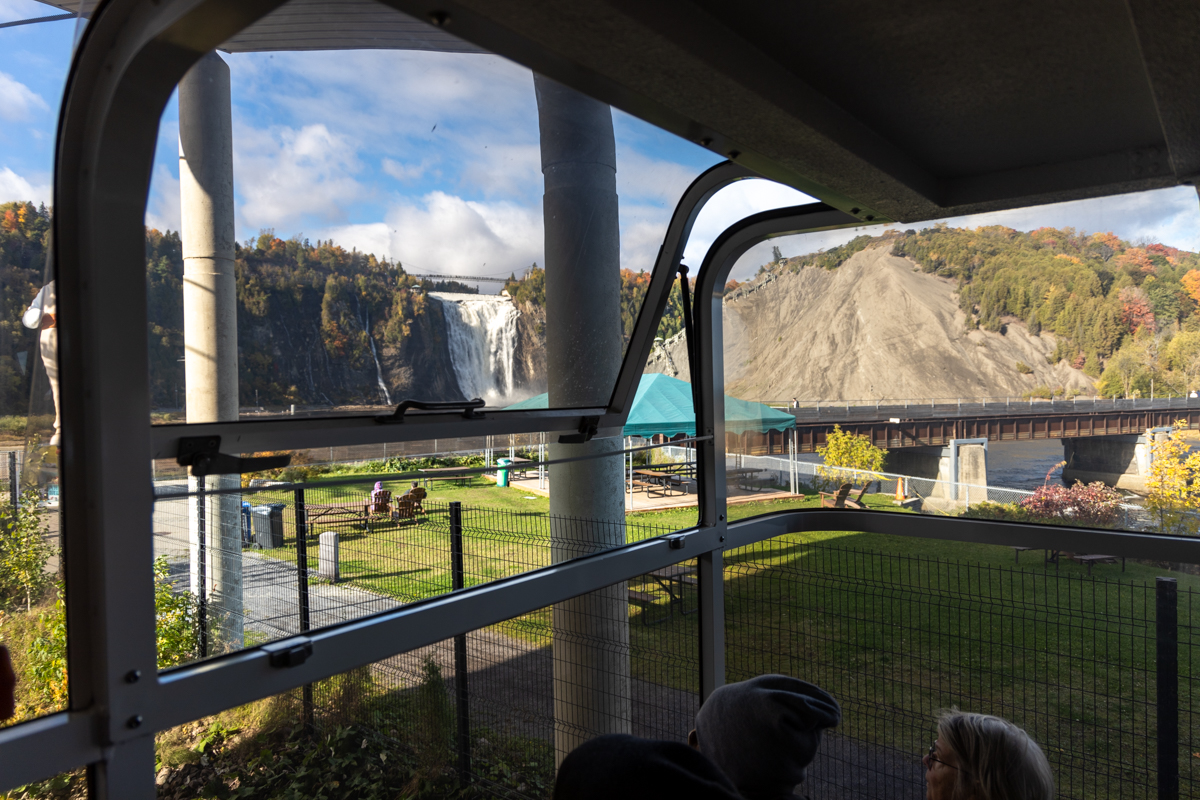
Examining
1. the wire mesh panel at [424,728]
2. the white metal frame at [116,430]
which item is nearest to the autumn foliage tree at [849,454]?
the wire mesh panel at [424,728]

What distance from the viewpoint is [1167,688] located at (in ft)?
8.66

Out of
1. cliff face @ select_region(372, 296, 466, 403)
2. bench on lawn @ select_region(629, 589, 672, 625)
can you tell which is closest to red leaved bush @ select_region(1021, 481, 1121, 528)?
bench on lawn @ select_region(629, 589, 672, 625)

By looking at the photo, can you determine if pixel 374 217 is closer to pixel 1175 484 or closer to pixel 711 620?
pixel 711 620

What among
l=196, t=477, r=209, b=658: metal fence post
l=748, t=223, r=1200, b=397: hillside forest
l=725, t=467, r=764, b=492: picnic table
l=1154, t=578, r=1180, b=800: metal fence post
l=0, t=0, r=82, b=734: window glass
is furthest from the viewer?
l=725, t=467, r=764, b=492: picnic table

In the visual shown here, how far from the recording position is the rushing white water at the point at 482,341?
223cm

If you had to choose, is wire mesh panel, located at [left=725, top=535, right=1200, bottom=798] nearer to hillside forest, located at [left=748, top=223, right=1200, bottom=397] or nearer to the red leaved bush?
the red leaved bush

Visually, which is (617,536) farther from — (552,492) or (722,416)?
(722,416)

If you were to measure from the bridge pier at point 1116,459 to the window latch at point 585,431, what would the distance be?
541 inches

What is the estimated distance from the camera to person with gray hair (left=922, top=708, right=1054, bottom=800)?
1.37 metres

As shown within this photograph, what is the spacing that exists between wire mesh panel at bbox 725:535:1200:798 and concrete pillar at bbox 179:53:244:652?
85.3 inches

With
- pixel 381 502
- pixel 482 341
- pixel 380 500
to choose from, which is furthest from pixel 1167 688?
pixel 380 500

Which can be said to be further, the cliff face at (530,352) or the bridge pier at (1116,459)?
the bridge pier at (1116,459)

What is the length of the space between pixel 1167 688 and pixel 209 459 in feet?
10.6

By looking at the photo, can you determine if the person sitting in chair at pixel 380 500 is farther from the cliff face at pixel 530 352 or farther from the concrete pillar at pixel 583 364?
the cliff face at pixel 530 352
